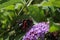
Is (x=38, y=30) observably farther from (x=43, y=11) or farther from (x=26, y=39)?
(x=43, y=11)

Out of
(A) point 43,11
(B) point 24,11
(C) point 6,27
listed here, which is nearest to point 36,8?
(A) point 43,11

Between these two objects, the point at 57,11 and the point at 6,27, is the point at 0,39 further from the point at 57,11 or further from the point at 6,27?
the point at 57,11

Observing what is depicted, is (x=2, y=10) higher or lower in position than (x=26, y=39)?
higher

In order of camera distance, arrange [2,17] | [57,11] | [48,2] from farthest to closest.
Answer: [2,17] → [57,11] → [48,2]

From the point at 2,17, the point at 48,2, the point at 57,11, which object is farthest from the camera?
the point at 2,17

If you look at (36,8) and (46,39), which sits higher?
(36,8)

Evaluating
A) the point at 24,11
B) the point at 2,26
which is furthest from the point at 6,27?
the point at 24,11

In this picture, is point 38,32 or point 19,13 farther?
point 19,13

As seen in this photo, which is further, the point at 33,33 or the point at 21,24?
the point at 21,24

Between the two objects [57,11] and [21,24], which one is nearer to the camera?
[57,11]
